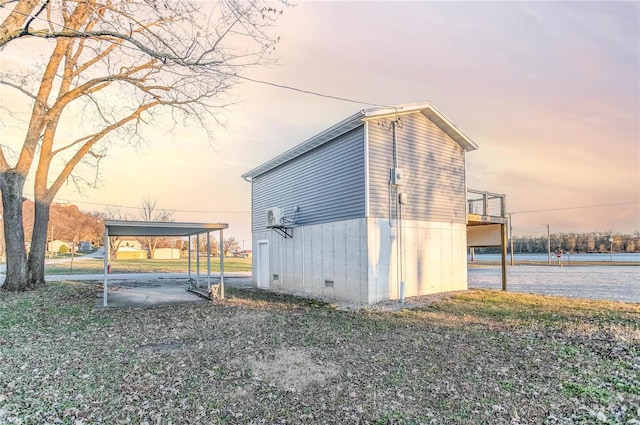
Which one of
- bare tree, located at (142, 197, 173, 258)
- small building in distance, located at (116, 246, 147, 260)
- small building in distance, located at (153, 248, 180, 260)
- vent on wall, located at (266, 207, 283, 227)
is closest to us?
vent on wall, located at (266, 207, 283, 227)

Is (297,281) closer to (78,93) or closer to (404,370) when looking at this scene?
(404,370)

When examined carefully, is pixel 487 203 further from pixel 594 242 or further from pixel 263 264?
pixel 594 242

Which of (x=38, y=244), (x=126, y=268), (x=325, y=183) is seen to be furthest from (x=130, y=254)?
(x=325, y=183)

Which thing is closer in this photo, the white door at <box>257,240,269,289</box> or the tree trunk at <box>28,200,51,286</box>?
the tree trunk at <box>28,200,51,286</box>

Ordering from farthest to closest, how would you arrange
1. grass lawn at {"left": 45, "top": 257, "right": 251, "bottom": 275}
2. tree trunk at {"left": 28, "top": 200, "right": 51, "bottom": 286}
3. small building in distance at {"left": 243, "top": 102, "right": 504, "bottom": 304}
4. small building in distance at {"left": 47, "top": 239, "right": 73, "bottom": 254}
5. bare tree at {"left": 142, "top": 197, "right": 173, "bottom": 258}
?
bare tree at {"left": 142, "top": 197, "right": 173, "bottom": 258} < small building in distance at {"left": 47, "top": 239, "right": 73, "bottom": 254} < grass lawn at {"left": 45, "top": 257, "right": 251, "bottom": 275} < tree trunk at {"left": 28, "top": 200, "right": 51, "bottom": 286} < small building in distance at {"left": 243, "top": 102, "right": 504, "bottom": 304}

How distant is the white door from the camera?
571 inches

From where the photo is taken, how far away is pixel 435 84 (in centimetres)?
1280

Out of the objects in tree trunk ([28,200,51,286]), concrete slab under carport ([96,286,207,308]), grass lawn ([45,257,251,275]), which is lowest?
grass lawn ([45,257,251,275])

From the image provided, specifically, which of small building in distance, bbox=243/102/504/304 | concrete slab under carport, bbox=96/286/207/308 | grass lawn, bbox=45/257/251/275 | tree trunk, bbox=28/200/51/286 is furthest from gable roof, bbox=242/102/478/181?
grass lawn, bbox=45/257/251/275

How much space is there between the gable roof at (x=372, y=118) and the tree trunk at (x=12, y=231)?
25.2ft

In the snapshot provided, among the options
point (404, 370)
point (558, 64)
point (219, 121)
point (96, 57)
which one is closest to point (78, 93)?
point (96, 57)

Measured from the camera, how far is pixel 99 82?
1100cm

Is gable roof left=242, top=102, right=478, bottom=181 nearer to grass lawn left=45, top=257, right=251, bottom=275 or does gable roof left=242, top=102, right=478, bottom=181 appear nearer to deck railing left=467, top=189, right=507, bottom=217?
deck railing left=467, top=189, right=507, bottom=217

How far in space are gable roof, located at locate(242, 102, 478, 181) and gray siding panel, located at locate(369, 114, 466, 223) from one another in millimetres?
204
